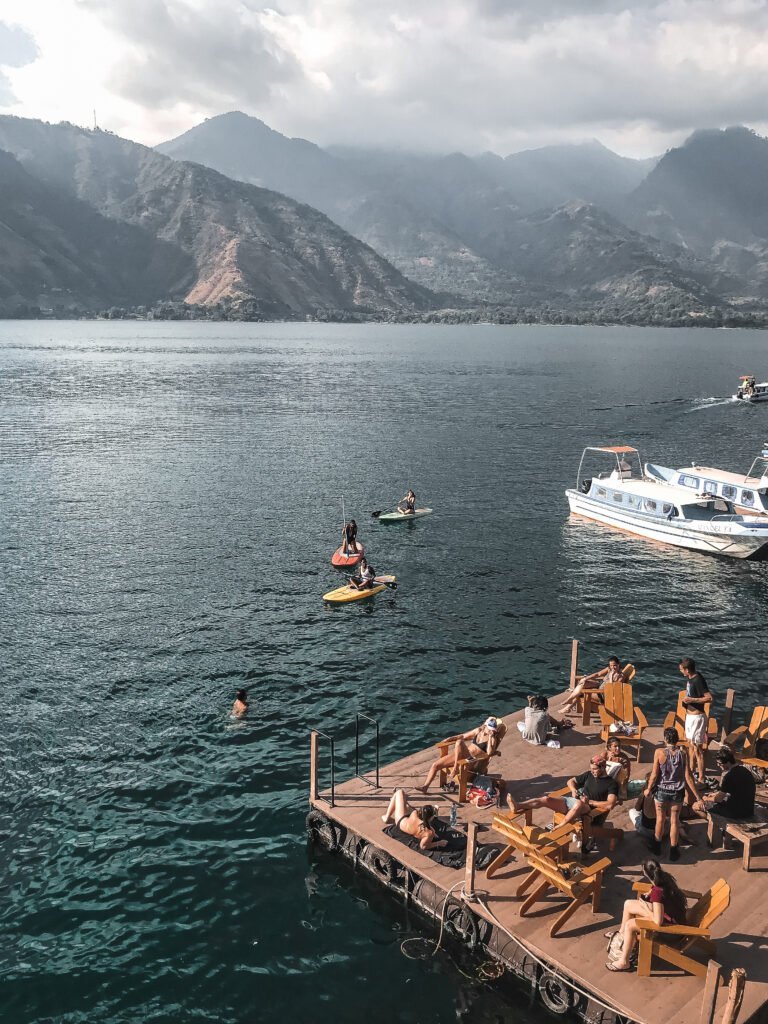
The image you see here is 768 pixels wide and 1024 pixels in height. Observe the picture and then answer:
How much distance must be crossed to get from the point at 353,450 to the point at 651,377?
105504 millimetres

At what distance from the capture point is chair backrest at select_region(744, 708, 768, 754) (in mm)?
22297

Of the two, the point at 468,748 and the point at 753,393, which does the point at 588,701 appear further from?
the point at 753,393

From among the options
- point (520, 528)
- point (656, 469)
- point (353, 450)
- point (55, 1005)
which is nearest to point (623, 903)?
point (55, 1005)

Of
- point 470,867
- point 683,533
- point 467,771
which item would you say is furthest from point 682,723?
point 683,533

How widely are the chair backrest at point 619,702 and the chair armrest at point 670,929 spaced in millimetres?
9314

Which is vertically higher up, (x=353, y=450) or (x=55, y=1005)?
(x=353, y=450)

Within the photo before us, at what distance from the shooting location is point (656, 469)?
63531 millimetres

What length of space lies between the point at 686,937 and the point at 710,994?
1746 mm

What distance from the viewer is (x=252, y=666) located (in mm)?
33281

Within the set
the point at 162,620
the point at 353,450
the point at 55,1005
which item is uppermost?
the point at 353,450

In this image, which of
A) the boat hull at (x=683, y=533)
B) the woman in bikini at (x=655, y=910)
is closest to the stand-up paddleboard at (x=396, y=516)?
the boat hull at (x=683, y=533)

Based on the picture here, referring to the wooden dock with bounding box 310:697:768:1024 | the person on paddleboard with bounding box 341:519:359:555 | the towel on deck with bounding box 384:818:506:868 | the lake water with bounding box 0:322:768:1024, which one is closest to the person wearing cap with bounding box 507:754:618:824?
the wooden dock with bounding box 310:697:768:1024

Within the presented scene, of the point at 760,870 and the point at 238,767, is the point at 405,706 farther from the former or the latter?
the point at 760,870

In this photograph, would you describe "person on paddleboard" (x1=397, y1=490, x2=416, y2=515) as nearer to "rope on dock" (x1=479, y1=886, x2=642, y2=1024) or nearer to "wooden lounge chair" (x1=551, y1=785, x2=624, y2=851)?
"wooden lounge chair" (x1=551, y1=785, x2=624, y2=851)
